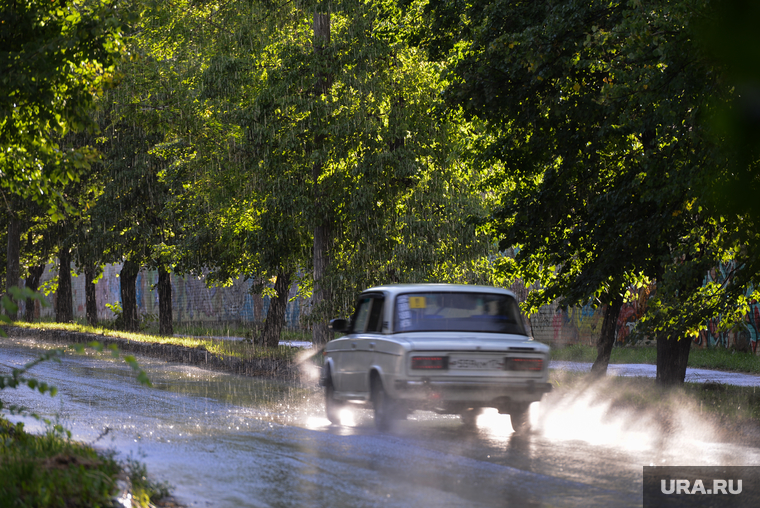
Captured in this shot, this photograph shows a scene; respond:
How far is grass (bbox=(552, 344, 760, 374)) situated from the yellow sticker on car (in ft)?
45.2

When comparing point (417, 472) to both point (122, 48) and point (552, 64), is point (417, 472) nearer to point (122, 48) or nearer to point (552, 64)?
point (122, 48)

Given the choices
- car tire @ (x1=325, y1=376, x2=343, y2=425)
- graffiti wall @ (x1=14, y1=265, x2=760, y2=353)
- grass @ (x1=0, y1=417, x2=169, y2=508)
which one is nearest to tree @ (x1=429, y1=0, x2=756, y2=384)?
A: graffiti wall @ (x1=14, y1=265, x2=760, y2=353)

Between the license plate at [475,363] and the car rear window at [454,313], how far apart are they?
0.67 metres

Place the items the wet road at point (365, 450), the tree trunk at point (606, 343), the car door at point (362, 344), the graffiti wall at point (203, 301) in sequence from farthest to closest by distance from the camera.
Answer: the graffiti wall at point (203, 301)
the tree trunk at point (606, 343)
the car door at point (362, 344)
the wet road at point (365, 450)

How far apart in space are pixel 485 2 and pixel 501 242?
4052mm

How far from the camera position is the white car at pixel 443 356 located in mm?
10078

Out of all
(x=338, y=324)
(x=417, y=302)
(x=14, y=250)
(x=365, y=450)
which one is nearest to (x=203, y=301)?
(x=14, y=250)

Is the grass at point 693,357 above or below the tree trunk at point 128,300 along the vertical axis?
below

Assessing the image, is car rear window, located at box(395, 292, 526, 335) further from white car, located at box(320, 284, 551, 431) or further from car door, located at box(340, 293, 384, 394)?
car door, located at box(340, 293, 384, 394)

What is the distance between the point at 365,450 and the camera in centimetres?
934

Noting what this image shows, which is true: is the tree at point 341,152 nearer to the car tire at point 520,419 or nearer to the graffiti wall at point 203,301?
the car tire at point 520,419

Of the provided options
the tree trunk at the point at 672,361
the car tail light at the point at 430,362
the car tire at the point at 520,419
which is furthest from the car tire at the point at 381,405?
the tree trunk at the point at 672,361

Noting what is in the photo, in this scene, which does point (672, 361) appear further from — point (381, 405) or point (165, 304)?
point (165, 304)

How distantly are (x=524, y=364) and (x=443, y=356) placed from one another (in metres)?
0.98
